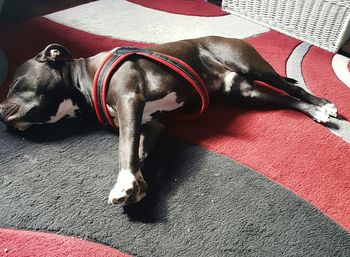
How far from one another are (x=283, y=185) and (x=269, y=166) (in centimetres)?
11

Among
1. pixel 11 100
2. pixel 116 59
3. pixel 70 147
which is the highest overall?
pixel 116 59

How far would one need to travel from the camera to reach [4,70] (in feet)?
6.18

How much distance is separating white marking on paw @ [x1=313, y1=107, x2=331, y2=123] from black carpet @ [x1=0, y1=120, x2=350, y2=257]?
48 cm

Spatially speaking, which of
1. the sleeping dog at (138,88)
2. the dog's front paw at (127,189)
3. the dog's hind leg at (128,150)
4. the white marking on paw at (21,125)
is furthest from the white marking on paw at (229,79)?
the white marking on paw at (21,125)

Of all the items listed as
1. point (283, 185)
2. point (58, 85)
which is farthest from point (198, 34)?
point (283, 185)

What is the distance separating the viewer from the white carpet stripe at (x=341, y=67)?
2019mm

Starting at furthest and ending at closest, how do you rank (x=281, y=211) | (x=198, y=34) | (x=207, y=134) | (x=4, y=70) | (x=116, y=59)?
(x=198, y=34)
(x=4, y=70)
(x=207, y=134)
(x=116, y=59)
(x=281, y=211)

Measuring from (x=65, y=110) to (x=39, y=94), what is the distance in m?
0.13

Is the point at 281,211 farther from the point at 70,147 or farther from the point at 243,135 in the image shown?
the point at 70,147

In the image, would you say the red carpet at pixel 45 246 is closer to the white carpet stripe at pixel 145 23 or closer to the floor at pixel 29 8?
the white carpet stripe at pixel 145 23

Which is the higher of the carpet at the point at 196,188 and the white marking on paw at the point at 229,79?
the white marking on paw at the point at 229,79

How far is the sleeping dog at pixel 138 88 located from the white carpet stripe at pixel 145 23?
70 centimetres

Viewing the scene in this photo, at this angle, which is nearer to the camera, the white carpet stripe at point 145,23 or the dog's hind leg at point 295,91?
the dog's hind leg at point 295,91

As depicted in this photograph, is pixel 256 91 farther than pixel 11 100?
Yes
